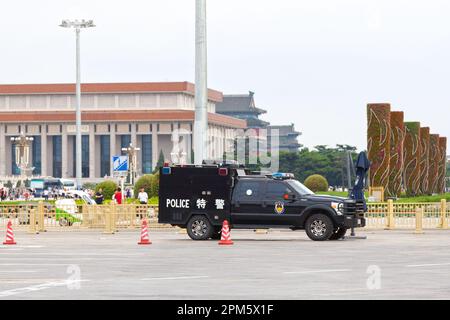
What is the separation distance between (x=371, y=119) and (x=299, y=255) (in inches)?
1549

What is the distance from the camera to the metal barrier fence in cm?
4206

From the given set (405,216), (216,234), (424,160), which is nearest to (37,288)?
(216,234)

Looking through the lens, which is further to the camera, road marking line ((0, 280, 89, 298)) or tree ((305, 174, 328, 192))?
tree ((305, 174, 328, 192))

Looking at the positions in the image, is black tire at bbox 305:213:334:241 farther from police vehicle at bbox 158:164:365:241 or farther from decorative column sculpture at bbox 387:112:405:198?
decorative column sculpture at bbox 387:112:405:198

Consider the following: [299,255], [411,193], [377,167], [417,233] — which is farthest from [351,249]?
[411,193]

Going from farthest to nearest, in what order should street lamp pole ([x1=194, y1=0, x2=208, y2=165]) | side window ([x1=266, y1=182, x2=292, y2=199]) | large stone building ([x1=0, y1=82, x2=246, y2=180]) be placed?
large stone building ([x1=0, y1=82, x2=246, y2=180]), street lamp pole ([x1=194, y1=0, x2=208, y2=165]), side window ([x1=266, y1=182, x2=292, y2=199])

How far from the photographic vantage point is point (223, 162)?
35969 millimetres

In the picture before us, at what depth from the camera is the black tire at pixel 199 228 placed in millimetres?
34188

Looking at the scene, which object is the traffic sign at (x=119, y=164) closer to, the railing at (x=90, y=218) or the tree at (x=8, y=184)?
the railing at (x=90, y=218)

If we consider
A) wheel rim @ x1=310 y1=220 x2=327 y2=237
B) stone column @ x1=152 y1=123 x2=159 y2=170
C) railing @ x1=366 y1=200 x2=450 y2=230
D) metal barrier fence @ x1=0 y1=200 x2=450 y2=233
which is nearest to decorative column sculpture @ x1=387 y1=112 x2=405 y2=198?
metal barrier fence @ x1=0 y1=200 x2=450 y2=233

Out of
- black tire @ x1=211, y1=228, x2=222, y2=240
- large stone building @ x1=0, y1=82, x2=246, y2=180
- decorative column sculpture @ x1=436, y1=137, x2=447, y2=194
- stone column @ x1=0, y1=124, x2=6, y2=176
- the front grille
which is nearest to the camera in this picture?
the front grille

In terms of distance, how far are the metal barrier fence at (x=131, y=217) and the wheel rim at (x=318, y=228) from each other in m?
8.13

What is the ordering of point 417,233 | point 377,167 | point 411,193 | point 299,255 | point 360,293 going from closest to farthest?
point 360,293 → point 299,255 → point 417,233 → point 377,167 → point 411,193

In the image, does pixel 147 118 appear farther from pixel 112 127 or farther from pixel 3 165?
pixel 3 165
